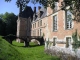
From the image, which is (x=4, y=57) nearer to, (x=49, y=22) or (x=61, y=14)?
(x=61, y=14)

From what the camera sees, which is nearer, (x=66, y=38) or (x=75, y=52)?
(x=75, y=52)

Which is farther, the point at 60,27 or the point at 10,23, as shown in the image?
the point at 10,23

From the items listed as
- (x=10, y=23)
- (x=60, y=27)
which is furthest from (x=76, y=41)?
(x=10, y=23)

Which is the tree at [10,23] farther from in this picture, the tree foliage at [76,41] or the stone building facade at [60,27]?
the tree foliage at [76,41]

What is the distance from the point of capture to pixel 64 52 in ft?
50.3

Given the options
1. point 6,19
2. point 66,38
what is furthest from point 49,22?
point 6,19

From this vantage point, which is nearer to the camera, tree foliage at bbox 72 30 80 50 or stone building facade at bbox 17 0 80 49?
tree foliage at bbox 72 30 80 50

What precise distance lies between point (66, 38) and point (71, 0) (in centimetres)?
695

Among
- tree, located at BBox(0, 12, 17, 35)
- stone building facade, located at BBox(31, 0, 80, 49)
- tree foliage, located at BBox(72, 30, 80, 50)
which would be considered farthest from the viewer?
tree, located at BBox(0, 12, 17, 35)

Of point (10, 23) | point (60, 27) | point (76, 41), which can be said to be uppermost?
point (10, 23)

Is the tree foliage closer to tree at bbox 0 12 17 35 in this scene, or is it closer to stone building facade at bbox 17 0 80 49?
stone building facade at bbox 17 0 80 49

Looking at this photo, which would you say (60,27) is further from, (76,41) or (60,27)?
(76,41)

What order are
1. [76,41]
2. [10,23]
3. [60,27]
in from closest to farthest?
[76,41], [60,27], [10,23]

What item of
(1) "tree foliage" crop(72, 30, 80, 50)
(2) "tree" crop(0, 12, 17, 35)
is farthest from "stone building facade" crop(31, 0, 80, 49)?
(2) "tree" crop(0, 12, 17, 35)
